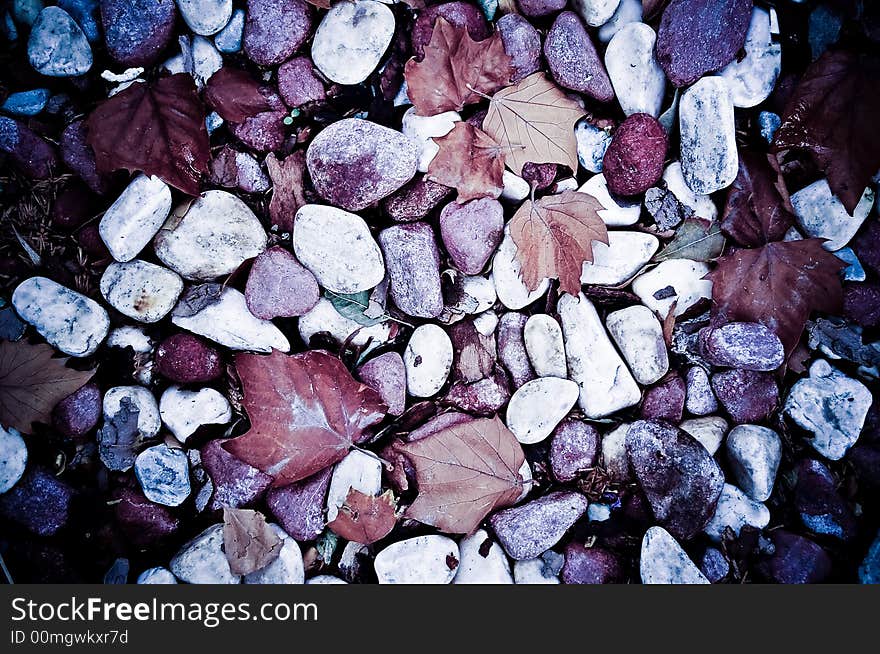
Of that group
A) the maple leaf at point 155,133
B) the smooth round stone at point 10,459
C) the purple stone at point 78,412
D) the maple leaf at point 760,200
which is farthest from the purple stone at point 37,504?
the maple leaf at point 760,200

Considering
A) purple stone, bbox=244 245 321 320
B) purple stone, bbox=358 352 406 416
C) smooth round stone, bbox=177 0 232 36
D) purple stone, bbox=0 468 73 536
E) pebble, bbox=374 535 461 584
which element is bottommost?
pebble, bbox=374 535 461 584

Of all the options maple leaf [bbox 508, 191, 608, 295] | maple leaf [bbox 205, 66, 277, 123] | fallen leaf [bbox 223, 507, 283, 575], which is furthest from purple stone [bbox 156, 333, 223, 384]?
maple leaf [bbox 508, 191, 608, 295]

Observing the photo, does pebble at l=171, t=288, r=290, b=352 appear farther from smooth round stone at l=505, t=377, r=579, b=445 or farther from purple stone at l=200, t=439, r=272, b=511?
smooth round stone at l=505, t=377, r=579, b=445

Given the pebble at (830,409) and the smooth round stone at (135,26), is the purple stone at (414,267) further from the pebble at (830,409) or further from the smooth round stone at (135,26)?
the pebble at (830,409)

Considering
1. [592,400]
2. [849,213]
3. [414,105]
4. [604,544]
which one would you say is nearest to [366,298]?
[414,105]

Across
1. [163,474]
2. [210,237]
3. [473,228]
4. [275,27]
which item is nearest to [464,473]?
[473,228]

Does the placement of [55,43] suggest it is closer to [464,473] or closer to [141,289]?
[141,289]
